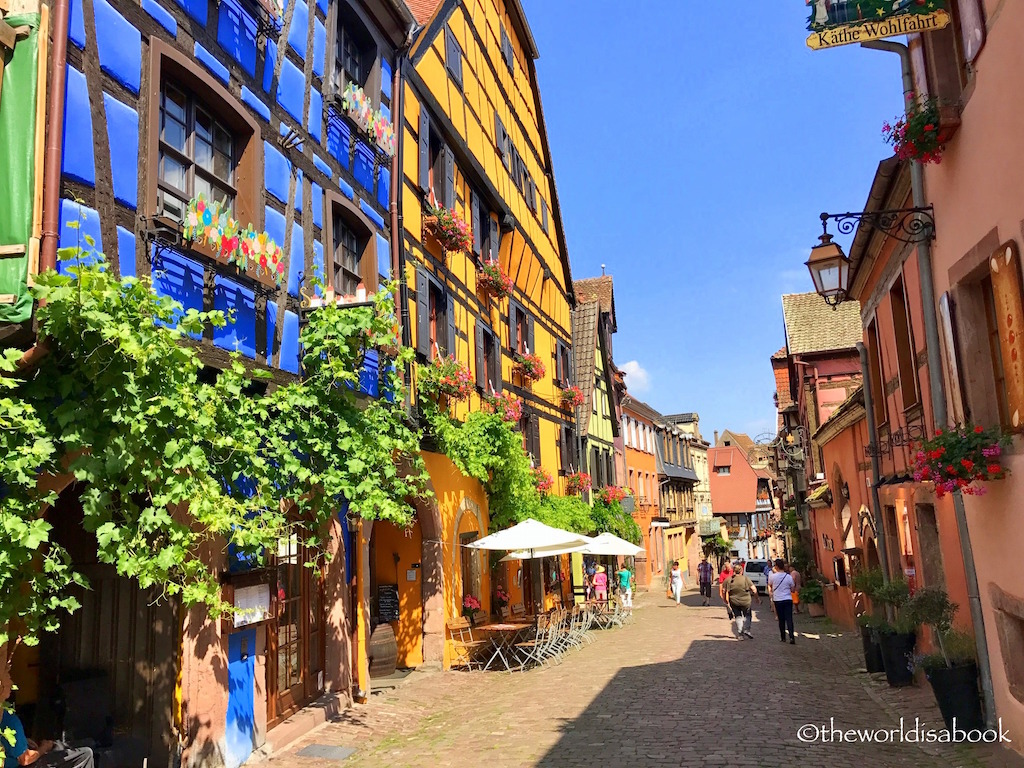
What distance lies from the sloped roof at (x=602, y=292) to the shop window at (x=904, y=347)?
19038 millimetres

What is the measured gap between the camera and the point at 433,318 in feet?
42.2

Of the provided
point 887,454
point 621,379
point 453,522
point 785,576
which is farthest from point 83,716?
point 621,379

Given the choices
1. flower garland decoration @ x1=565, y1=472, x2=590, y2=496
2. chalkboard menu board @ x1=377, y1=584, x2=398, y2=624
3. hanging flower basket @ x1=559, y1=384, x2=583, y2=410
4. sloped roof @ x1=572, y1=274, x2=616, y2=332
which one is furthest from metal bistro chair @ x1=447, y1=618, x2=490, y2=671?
sloped roof @ x1=572, y1=274, x2=616, y2=332

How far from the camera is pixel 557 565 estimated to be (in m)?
20.3

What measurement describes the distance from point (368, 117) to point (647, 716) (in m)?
7.83

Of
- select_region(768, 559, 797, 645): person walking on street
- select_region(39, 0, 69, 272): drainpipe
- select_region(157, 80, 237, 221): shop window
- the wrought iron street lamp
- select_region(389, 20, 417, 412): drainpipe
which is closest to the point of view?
select_region(39, 0, 69, 272): drainpipe

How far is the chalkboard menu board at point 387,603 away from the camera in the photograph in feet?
39.5

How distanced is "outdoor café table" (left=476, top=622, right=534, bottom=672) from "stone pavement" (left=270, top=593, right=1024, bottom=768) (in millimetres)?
413

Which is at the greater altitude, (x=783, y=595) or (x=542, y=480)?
(x=542, y=480)

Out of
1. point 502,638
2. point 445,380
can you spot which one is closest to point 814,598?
point 502,638

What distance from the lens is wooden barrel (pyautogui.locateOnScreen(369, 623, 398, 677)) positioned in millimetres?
10930

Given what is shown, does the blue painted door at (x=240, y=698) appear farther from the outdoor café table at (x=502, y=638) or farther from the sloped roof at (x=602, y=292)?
the sloped roof at (x=602, y=292)

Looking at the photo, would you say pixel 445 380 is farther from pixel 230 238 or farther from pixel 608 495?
pixel 608 495

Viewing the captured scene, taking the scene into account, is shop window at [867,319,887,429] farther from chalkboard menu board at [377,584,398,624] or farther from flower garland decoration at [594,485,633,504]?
flower garland decoration at [594,485,633,504]
